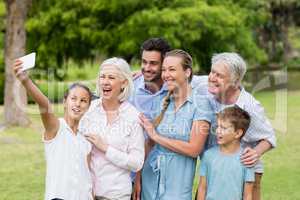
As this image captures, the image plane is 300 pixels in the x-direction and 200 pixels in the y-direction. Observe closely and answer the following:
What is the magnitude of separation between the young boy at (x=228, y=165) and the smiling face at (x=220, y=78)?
0.15 m

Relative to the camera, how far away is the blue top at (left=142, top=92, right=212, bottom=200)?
398 cm

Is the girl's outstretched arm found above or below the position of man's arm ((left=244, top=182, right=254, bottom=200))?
above

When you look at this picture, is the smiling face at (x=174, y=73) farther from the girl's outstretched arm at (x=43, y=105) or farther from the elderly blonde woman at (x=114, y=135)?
the girl's outstretched arm at (x=43, y=105)

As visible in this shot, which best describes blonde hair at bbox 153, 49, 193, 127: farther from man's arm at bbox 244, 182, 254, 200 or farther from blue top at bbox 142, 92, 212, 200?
man's arm at bbox 244, 182, 254, 200

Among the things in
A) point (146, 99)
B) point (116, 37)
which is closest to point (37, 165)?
point (146, 99)

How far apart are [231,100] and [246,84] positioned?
2247 cm

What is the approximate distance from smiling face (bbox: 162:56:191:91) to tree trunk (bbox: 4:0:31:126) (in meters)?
10.9

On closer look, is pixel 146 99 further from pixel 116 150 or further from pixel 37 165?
pixel 37 165

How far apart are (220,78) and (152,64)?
57cm

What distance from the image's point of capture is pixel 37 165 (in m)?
9.76

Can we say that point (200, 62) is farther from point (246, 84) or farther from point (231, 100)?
point (231, 100)

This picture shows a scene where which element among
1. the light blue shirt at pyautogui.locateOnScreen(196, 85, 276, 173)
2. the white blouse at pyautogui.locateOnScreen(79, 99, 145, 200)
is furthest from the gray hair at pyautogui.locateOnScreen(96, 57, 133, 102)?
the light blue shirt at pyautogui.locateOnScreen(196, 85, 276, 173)

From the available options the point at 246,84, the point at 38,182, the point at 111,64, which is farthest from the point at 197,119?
the point at 246,84

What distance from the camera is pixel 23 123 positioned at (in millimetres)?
14625
